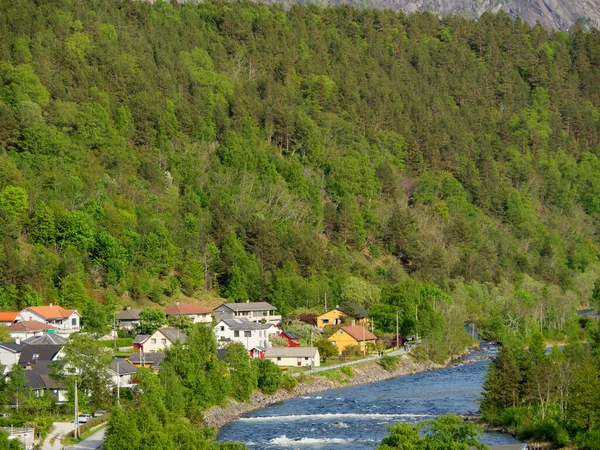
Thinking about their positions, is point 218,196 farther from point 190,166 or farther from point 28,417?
point 28,417

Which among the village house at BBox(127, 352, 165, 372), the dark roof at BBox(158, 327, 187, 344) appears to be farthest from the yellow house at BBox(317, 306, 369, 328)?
the village house at BBox(127, 352, 165, 372)

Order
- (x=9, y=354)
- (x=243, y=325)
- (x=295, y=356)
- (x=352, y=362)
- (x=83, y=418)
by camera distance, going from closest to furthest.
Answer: (x=83, y=418), (x=9, y=354), (x=295, y=356), (x=352, y=362), (x=243, y=325)

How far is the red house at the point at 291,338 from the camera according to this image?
9156cm

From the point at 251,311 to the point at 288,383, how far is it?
1000 inches

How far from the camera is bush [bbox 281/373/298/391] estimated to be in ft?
244

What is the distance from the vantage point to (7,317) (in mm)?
84375

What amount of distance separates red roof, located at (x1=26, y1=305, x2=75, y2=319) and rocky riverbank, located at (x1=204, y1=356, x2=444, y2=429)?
66.8 ft

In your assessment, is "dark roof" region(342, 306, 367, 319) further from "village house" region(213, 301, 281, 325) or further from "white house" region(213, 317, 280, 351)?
"white house" region(213, 317, 280, 351)

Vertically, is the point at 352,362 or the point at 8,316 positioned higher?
the point at 8,316

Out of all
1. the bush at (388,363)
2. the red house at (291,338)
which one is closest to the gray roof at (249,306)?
the red house at (291,338)

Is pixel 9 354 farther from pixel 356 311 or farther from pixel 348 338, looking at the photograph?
pixel 356 311

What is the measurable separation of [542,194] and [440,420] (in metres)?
140

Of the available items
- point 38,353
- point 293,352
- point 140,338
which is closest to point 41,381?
point 38,353

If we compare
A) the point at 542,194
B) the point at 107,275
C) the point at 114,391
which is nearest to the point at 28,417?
the point at 114,391
